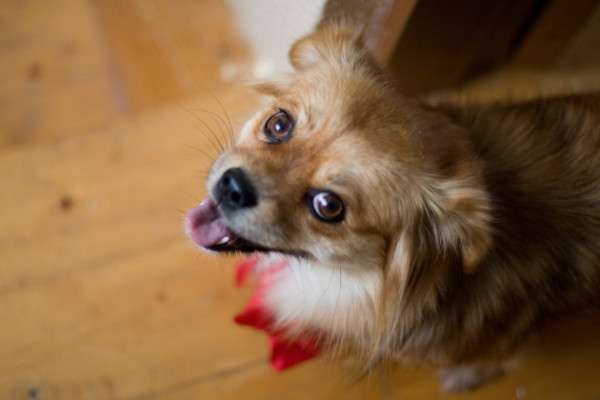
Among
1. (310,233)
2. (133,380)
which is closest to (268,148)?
(310,233)

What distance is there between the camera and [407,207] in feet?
3.24

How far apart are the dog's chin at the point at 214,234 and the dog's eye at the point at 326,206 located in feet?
0.36

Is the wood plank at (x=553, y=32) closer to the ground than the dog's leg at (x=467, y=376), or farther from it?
farther from it

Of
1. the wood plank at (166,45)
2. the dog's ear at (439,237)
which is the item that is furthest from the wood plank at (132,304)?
the dog's ear at (439,237)

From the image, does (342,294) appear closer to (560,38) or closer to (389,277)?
(389,277)

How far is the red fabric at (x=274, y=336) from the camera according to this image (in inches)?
56.6

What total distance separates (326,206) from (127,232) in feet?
2.92

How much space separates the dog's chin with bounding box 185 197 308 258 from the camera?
3.51 feet

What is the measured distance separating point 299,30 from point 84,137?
2.80 feet

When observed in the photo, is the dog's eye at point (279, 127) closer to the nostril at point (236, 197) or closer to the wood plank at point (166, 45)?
the nostril at point (236, 197)

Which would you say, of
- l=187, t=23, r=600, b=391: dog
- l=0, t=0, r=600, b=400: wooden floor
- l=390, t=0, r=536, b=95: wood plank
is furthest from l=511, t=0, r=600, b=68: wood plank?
l=0, t=0, r=600, b=400: wooden floor

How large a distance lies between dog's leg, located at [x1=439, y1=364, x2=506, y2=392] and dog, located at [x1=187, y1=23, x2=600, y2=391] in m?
0.17

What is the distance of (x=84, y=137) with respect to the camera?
1743 millimetres

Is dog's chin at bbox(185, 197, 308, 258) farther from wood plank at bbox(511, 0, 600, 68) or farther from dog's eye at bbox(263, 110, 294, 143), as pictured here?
wood plank at bbox(511, 0, 600, 68)
